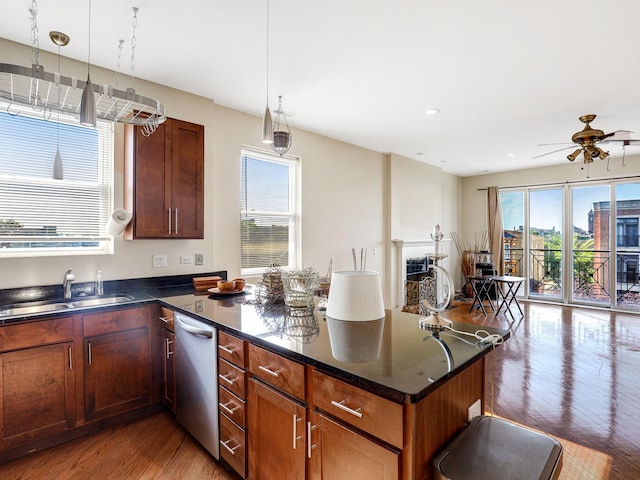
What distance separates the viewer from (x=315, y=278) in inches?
81.3

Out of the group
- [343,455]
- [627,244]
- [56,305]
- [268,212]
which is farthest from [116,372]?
[627,244]

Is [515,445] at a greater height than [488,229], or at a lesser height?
lesser

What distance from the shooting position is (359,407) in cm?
113

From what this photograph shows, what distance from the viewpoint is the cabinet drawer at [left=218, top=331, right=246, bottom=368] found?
1677mm

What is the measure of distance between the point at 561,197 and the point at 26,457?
8.19m

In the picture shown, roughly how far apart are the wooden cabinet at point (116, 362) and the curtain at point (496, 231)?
683 centimetres

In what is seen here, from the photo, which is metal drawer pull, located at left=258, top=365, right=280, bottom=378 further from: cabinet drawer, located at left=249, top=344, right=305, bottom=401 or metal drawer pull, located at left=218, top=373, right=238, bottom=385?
metal drawer pull, located at left=218, top=373, right=238, bottom=385

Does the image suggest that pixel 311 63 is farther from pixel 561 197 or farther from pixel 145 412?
pixel 561 197

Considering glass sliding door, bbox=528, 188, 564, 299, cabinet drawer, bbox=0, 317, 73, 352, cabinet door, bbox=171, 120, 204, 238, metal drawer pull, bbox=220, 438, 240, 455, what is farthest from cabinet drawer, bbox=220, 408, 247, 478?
glass sliding door, bbox=528, 188, 564, 299

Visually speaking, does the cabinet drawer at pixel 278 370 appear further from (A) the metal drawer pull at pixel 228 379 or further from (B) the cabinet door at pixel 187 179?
(B) the cabinet door at pixel 187 179

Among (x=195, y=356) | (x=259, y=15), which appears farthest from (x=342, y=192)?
(x=195, y=356)

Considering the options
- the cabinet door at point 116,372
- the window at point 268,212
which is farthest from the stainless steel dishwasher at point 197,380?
the window at point 268,212

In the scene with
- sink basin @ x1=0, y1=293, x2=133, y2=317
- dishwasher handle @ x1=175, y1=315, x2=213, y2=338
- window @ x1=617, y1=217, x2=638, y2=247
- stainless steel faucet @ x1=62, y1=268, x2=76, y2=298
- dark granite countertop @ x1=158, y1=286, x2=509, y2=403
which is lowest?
dishwasher handle @ x1=175, y1=315, x2=213, y2=338

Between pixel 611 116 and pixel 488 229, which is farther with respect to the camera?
pixel 488 229
